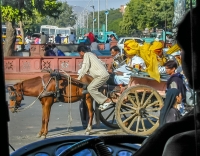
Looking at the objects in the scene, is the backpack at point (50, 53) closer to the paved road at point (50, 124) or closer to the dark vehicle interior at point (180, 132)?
the paved road at point (50, 124)

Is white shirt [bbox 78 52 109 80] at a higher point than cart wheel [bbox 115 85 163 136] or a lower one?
higher

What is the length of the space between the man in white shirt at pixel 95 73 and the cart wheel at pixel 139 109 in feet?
1.40

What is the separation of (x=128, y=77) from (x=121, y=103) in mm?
578

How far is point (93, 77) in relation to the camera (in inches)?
358

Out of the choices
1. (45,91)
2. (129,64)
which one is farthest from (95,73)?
(45,91)

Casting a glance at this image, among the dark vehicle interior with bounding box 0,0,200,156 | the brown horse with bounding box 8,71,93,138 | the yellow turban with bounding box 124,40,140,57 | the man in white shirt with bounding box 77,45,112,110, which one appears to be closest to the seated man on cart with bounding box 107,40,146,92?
the yellow turban with bounding box 124,40,140,57

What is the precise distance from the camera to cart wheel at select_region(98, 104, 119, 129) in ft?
30.4

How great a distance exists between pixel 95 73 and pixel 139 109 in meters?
1.06

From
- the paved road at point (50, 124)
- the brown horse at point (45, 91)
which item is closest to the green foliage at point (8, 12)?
the paved road at point (50, 124)

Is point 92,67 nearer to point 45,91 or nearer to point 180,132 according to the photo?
point 45,91

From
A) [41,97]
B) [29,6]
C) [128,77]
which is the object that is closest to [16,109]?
[41,97]

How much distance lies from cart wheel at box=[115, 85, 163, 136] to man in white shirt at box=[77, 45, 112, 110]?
43cm

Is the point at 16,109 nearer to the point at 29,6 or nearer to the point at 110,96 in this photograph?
the point at 110,96

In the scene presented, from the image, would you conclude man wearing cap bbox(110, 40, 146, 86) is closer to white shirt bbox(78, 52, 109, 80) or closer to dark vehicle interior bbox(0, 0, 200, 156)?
white shirt bbox(78, 52, 109, 80)
